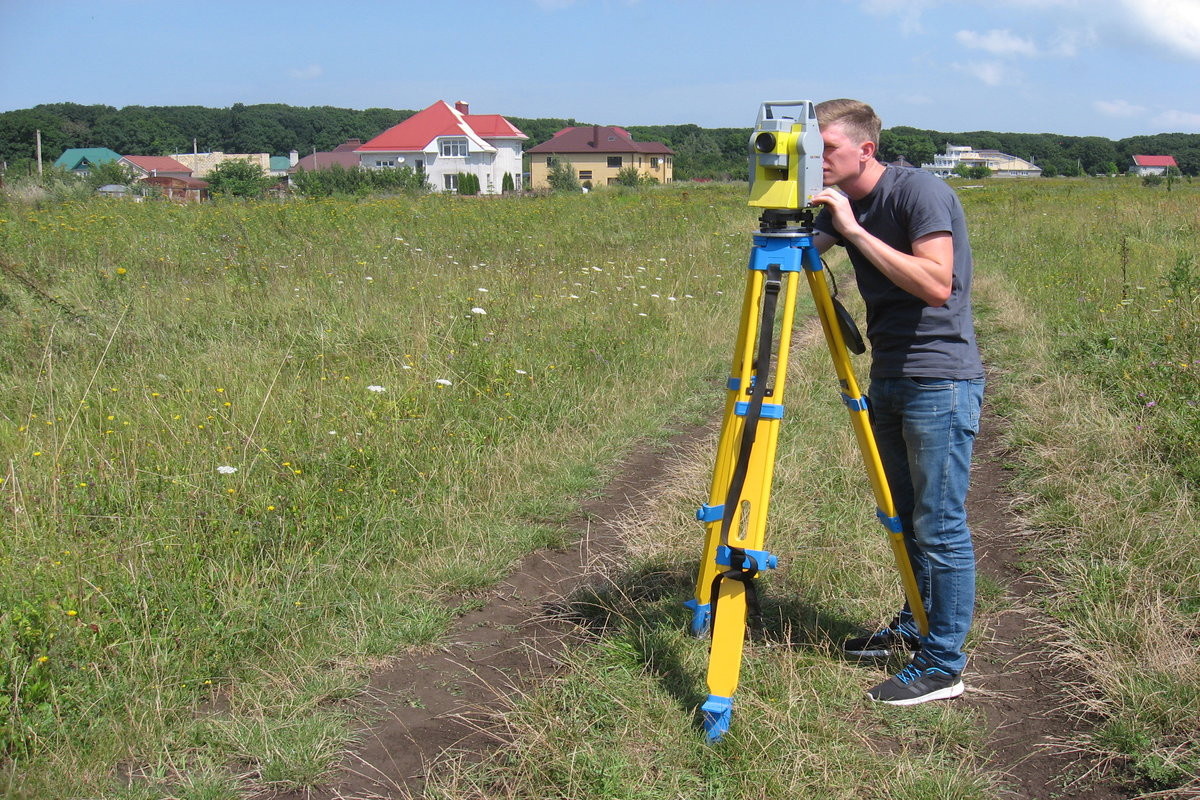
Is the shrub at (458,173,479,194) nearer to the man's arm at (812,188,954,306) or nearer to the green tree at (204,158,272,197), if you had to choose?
the green tree at (204,158,272,197)

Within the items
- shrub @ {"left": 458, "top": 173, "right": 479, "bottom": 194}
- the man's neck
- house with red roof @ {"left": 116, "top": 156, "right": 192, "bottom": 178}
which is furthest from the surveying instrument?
house with red roof @ {"left": 116, "top": 156, "right": 192, "bottom": 178}

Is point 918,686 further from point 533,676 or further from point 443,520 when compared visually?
point 443,520

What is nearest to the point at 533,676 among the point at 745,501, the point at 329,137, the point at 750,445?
the point at 745,501

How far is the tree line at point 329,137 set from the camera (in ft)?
255

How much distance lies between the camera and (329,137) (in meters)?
116

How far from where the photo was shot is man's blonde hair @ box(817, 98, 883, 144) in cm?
247

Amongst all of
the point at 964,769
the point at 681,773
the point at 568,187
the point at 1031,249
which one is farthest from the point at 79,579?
the point at 568,187

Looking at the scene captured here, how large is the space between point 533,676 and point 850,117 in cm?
209

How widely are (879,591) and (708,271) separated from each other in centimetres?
811

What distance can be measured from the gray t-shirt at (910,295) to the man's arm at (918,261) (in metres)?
0.04

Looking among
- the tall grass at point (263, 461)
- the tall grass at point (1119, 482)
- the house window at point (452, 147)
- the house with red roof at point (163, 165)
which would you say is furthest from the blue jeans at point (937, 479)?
the house with red roof at point (163, 165)

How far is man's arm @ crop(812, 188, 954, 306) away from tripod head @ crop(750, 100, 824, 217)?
0.11 meters

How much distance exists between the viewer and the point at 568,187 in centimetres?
5400

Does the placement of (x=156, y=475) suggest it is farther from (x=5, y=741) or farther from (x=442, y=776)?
(x=442, y=776)
